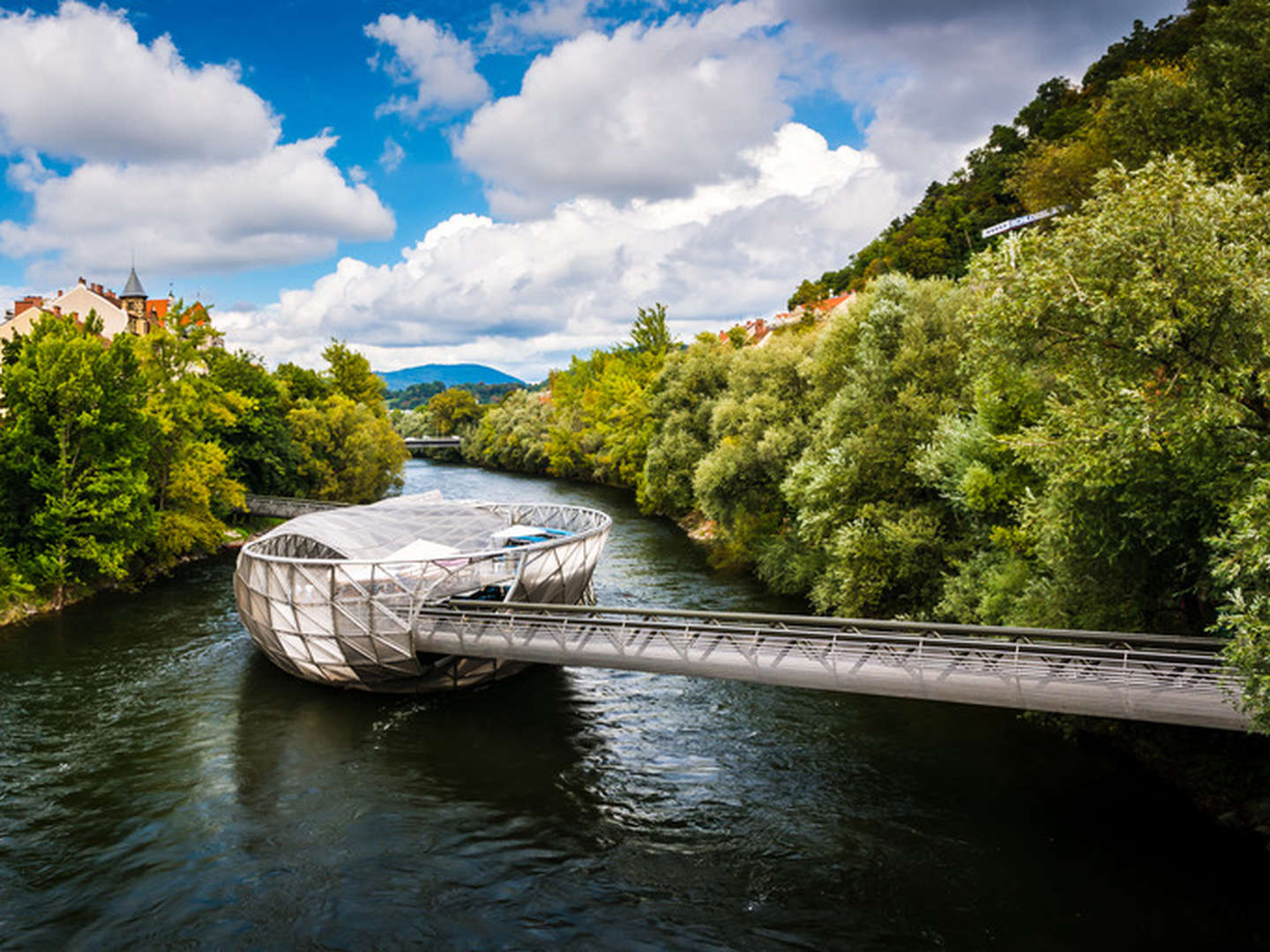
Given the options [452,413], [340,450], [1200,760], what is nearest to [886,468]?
[1200,760]

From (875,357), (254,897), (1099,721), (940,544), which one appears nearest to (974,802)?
(1099,721)

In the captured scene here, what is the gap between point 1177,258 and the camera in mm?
11352

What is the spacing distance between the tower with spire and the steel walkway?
Result: 6903 centimetres

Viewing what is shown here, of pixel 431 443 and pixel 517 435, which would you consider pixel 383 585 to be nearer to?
pixel 517 435

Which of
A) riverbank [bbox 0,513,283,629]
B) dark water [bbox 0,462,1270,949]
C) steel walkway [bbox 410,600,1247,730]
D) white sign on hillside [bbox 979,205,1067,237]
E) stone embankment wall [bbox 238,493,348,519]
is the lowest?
dark water [bbox 0,462,1270,949]

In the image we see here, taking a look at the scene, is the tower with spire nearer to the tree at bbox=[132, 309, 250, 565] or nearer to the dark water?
the tree at bbox=[132, 309, 250, 565]

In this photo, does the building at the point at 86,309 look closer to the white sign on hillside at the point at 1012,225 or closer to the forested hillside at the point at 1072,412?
the forested hillside at the point at 1072,412

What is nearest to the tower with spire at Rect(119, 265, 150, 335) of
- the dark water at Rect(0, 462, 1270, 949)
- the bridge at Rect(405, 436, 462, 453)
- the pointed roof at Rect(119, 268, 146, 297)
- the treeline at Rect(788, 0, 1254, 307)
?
the pointed roof at Rect(119, 268, 146, 297)

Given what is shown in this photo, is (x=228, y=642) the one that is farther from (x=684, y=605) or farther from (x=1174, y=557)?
(x=1174, y=557)

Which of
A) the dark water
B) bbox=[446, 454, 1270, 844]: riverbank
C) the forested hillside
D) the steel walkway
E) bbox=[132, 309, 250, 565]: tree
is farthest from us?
bbox=[132, 309, 250, 565]: tree

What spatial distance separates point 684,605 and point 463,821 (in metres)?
15.9

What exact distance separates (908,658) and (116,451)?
108 ft

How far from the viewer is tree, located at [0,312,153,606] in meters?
29.3

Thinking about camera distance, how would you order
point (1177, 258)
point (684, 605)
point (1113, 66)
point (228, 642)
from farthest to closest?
point (1113, 66) → point (684, 605) → point (228, 642) → point (1177, 258)
